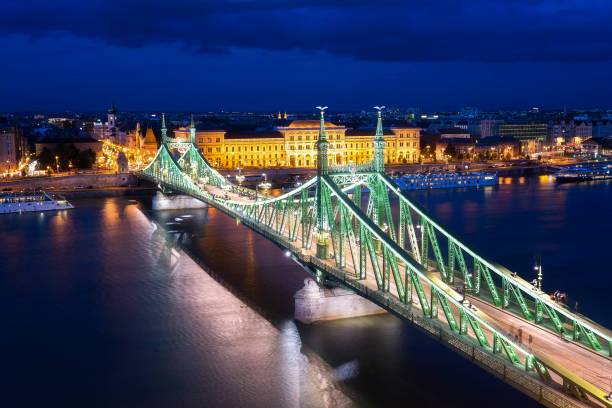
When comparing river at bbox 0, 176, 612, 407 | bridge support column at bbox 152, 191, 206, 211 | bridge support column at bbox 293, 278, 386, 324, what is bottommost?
river at bbox 0, 176, 612, 407

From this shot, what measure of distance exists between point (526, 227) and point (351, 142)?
125ft

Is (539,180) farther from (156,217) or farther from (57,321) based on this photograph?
(57,321)

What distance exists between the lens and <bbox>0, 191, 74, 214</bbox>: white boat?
4175 cm

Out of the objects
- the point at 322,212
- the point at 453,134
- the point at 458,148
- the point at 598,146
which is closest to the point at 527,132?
the point at 598,146

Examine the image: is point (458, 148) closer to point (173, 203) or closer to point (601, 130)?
point (601, 130)

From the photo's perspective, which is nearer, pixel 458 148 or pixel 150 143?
pixel 150 143

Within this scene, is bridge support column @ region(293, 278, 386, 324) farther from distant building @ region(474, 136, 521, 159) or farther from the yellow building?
distant building @ region(474, 136, 521, 159)

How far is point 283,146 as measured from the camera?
68.2m

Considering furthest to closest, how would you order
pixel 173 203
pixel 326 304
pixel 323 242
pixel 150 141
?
pixel 150 141 → pixel 173 203 → pixel 326 304 → pixel 323 242

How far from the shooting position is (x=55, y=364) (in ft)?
54.2

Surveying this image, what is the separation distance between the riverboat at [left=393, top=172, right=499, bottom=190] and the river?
2116 cm

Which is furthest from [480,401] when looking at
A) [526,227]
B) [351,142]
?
[351,142]

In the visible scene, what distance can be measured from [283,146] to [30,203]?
3047cm

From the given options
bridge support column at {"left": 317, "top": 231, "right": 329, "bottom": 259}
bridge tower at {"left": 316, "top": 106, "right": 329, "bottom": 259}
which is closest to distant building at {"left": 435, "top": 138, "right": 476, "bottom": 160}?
bridge tower at {"left": 316, "top": 106, "right": 329, "bottom": 259}
